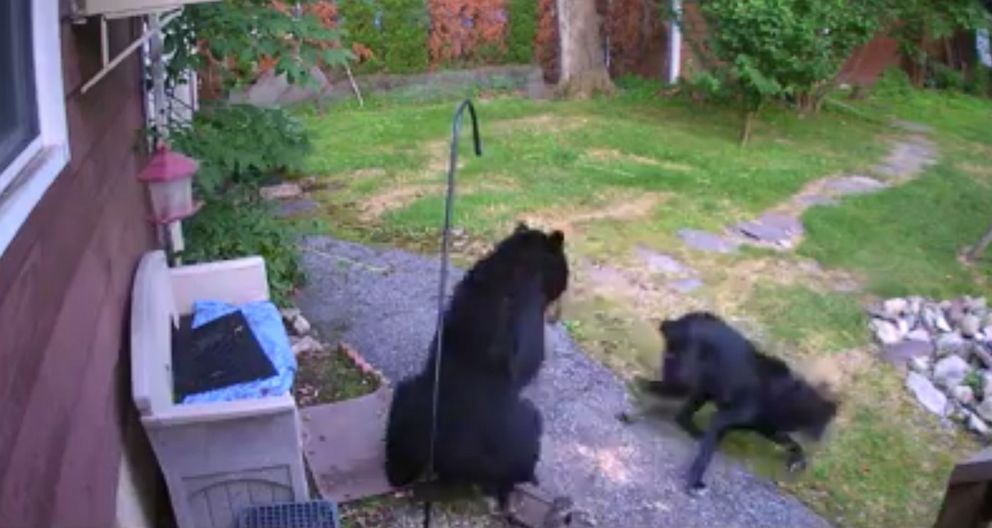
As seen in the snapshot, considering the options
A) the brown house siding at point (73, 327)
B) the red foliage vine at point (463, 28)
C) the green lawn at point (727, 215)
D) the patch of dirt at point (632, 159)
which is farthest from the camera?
the red foliage vine at point (463, 28)

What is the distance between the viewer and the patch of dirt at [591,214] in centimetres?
673

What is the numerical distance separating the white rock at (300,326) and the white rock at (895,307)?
11.0 ft

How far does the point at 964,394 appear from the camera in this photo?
4.82 meters

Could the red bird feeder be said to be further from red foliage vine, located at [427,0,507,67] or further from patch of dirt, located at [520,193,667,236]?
red foliage vine, located at [427,0,507,67]

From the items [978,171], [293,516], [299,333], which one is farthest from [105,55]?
[978,171]

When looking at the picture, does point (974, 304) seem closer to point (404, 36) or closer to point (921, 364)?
point (921, 364)

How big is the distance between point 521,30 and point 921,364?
28.6 ft

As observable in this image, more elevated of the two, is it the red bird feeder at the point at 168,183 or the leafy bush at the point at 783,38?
the leafy bush at the point at 783,38

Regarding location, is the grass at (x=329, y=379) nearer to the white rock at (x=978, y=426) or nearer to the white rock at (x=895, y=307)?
the white rock at (x=978, y=426)

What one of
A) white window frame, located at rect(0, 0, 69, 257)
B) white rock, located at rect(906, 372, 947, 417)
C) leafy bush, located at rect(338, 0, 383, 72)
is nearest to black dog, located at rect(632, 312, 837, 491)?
white rock, located at rect(906, 372, 947, 417)

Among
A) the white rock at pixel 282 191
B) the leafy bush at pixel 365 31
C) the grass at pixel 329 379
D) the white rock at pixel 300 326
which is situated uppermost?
the leafy bush at pixel 365 31

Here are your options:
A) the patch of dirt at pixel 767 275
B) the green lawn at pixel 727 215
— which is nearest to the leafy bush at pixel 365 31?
the green lawn at pixel 727 215

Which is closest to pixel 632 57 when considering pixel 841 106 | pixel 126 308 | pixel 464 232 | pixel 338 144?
pixel 841 106

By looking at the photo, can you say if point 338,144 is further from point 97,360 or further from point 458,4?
point 97,360
